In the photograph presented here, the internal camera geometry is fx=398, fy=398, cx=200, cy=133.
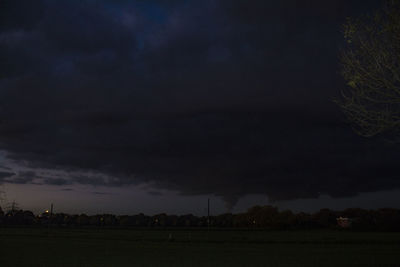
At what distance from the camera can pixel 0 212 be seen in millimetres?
188750

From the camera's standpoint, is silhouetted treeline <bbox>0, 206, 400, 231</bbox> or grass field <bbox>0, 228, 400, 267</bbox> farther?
silhouetted treeline <bbox>0, 206, 400, 231</bbox>

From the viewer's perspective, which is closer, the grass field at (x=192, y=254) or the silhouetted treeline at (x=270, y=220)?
the grass field at (x=192, y=254)

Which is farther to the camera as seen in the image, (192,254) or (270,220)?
(270,220)

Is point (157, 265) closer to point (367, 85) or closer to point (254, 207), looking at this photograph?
point (367, 85)

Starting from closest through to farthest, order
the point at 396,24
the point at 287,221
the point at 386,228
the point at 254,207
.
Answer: the point at 396,24, the point at 386,228, the point at 287,221, the point at 254,207

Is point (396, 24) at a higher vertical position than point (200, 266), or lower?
higher

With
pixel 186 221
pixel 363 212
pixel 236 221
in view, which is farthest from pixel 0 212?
pixel 363 212

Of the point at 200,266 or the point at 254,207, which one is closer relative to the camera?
the point at 200,266

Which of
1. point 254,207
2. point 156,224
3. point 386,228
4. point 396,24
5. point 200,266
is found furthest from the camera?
point 156,224

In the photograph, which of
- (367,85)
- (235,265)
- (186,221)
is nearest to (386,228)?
(186,221)

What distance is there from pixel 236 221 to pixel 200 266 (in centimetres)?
13438

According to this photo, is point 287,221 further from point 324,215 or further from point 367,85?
point 367,85

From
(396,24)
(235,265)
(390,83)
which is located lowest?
(235,265)

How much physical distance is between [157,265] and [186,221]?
151167 millimetres
